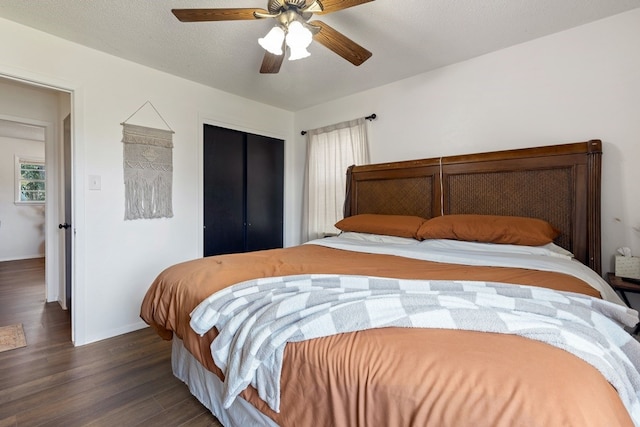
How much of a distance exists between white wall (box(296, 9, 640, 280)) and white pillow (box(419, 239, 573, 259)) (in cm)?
47

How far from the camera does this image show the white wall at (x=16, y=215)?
5586 millimetres

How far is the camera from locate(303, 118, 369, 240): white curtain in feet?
11.0

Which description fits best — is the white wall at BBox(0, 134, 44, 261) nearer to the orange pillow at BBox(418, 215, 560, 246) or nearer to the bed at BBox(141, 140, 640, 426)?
the bed at BBox(141, 140, 640, 426)

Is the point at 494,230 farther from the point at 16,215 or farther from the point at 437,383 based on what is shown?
the point at 16,215

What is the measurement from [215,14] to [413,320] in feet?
5.98

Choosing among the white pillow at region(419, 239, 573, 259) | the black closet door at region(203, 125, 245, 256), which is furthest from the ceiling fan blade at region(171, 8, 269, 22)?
the white pillow at region(419, 239, 573, 259)

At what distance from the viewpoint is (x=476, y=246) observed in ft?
6.82

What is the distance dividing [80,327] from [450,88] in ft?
12.7

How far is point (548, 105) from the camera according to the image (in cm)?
222

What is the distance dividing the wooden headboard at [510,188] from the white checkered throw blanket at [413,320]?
4.22 feet

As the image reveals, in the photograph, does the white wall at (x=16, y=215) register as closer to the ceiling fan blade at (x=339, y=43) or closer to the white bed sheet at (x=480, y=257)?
the white bed sheet at (x=480, y=257)

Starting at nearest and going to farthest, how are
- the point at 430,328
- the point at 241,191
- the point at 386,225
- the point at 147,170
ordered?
the point at 430,328 < the point at 386,225 < the point at 147,170 < the point at 241,191

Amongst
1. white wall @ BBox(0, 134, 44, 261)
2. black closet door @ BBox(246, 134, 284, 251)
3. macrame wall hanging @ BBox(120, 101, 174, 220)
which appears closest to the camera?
macrame wall hanging @ BBox(120, 101, 174, 220)

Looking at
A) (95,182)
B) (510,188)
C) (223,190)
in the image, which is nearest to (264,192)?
(223,190)
